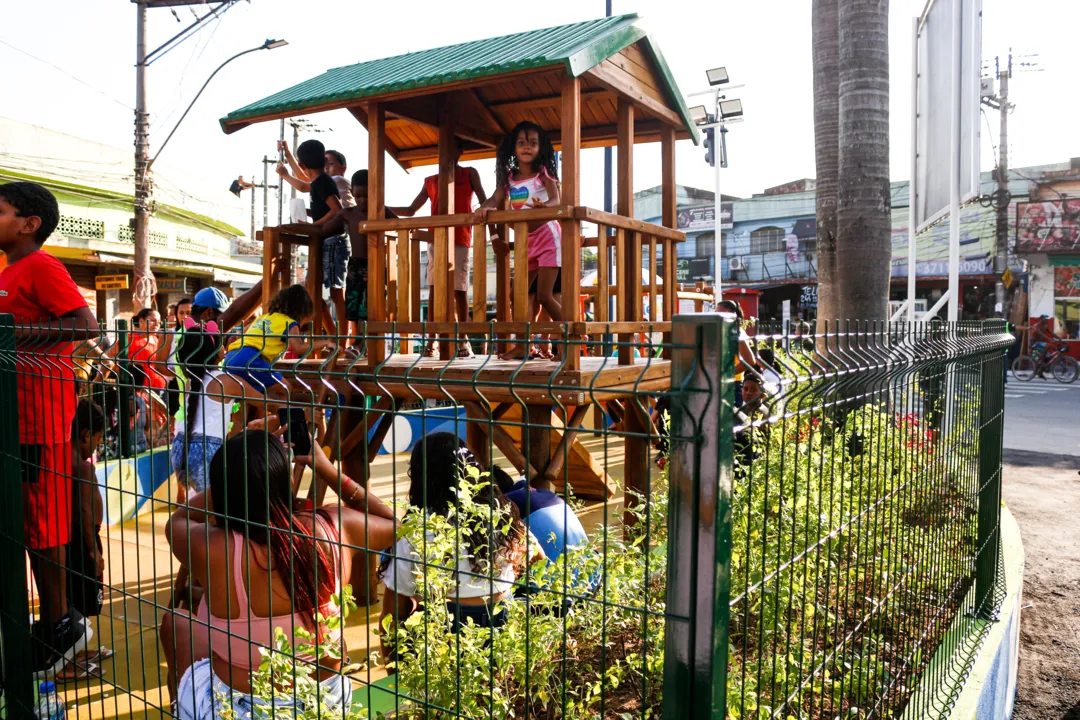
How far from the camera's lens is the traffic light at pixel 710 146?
17219 millimetres

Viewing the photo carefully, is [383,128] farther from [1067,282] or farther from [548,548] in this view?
[1067,282]

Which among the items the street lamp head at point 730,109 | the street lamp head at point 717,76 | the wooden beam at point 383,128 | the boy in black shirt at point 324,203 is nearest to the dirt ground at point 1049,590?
the wooden beam at point 383,128

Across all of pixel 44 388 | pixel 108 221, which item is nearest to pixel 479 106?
pixel 44 388

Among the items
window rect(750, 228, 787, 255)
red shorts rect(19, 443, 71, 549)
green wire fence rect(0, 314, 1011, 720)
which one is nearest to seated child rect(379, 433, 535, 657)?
green wire fence rect(0, 314, 1011, 720)

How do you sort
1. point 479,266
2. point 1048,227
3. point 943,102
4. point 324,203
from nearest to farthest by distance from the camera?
1. point 479,266
2. point 324,203
3. point 943,102
4. point 1048,227

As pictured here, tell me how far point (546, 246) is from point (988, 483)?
110 inches

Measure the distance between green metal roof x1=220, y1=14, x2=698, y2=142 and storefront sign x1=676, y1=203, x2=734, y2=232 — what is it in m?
31.8

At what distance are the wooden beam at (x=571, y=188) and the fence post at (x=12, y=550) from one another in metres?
2.58

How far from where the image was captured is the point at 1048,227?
27.9 metres

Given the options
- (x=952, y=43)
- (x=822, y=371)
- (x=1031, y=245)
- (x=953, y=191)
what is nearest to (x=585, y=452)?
(x=953, y=191)

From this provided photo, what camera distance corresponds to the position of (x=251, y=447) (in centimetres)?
242

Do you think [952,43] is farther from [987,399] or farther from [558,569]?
[558,569]

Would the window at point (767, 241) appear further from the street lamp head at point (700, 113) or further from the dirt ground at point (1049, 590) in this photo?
the dirt ground at point (1049, 590)

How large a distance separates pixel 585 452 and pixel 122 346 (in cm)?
452
